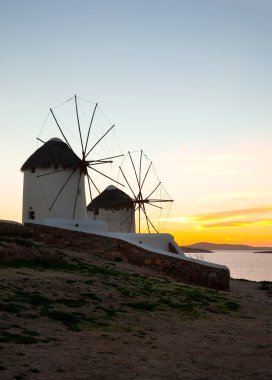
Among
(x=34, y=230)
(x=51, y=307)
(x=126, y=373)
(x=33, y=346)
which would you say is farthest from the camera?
(x=34, y=230)

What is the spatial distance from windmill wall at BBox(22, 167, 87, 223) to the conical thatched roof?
387 mm

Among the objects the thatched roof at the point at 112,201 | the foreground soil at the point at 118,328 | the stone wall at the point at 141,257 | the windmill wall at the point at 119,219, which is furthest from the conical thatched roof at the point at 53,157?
the foreground soil at the point at 118,328

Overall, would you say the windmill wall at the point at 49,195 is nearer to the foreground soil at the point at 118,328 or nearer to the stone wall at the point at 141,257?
the stone wall at the point at 141,257

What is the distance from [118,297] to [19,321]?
4521 millimetres

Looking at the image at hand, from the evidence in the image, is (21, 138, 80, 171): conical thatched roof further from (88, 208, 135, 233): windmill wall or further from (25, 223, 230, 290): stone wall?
(88, 208, 135, 233): windmill wall

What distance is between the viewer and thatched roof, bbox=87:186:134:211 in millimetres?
41294

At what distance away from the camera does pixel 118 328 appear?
35.0 ft

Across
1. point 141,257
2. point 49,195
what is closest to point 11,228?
point 49,195

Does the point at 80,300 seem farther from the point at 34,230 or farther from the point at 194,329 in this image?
the point at 34,230

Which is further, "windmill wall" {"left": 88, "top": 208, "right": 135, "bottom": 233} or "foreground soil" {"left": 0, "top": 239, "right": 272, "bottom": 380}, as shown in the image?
"windmill wall" {"left": 88, "top": 208, "right": 135, "bottom": 233}

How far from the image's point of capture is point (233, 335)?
1134 centimetres

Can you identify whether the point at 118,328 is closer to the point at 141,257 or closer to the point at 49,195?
the point at 141,257

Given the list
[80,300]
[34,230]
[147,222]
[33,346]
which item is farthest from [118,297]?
[147,222]

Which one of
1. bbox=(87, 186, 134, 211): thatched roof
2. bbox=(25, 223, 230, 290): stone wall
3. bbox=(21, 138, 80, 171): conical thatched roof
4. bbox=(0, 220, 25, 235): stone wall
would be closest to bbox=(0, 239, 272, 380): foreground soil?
bbox=(25, 223, 230, 290): stone wall
